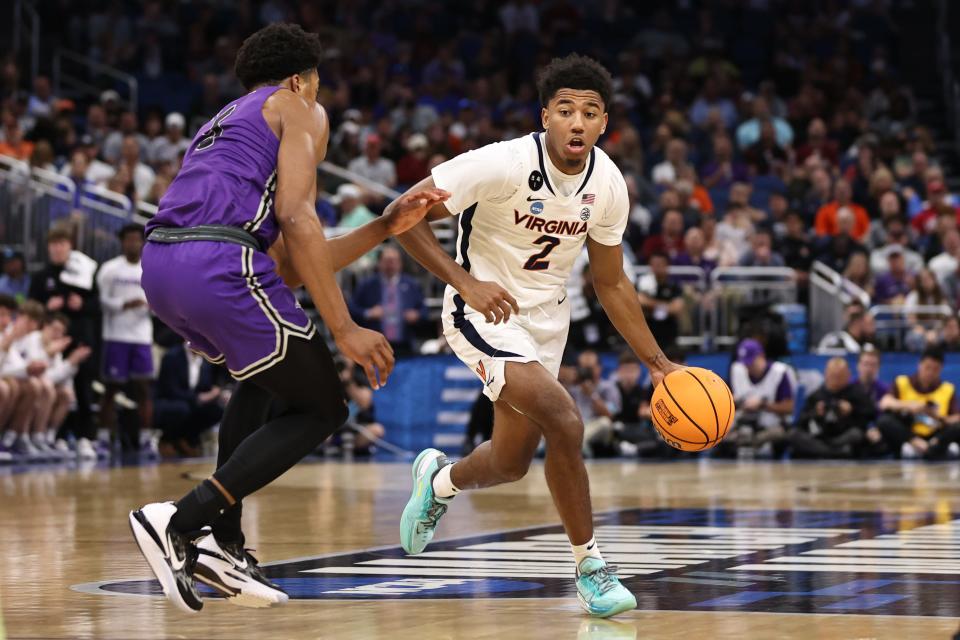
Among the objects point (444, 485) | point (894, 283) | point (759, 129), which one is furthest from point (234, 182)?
point (759, 129)

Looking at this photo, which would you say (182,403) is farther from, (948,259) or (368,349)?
(368,349)

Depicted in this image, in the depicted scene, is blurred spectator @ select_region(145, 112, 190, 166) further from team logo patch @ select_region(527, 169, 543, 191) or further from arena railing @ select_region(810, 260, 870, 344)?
team logo patch @ select_region(527, 169, 543, 191)

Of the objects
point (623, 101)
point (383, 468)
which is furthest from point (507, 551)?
point (623, 101)

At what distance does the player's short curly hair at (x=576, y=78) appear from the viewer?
23.0 ft

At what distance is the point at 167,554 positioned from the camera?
19.3 ft

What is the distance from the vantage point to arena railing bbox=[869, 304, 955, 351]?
18234mm

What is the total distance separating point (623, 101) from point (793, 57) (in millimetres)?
3989

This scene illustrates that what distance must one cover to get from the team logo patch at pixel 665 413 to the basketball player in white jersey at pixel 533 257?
13 cm

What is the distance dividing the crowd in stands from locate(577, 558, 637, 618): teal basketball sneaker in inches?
419

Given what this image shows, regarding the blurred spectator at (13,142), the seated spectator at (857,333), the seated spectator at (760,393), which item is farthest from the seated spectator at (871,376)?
the blurred spectator at (13,142)

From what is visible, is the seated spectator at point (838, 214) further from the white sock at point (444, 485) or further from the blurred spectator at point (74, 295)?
the white sock at point (444, 485)

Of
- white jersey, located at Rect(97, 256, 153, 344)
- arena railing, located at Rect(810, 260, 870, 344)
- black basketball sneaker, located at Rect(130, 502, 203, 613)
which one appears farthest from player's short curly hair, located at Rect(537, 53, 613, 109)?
arena railing, located at Rect(810, 260, 870, 344)

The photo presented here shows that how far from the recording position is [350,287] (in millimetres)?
19375

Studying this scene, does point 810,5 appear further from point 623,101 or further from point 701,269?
point 701,269
